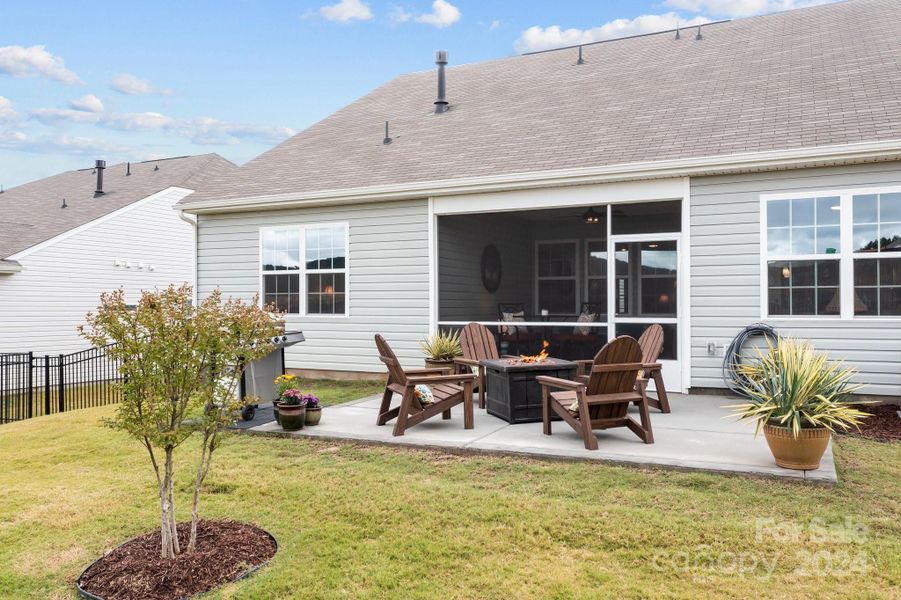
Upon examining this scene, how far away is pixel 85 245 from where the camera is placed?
14828mm

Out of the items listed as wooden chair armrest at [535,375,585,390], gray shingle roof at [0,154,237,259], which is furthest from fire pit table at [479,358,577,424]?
gray shingle roof at [0,154,237,259]

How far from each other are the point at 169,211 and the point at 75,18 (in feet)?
19.3

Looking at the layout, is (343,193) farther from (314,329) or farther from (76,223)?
(76,223)

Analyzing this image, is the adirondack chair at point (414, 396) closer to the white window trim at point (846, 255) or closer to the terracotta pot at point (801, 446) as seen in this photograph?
the terracotta pot at point (801, 446)

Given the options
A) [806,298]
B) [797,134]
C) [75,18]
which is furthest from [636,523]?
[75,18]

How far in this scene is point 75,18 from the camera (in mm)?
17203

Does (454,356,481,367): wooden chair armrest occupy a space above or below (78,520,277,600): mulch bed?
above

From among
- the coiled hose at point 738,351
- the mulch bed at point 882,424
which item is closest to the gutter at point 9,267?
the coiled hose at point 738,351

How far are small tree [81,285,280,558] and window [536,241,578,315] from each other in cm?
1086

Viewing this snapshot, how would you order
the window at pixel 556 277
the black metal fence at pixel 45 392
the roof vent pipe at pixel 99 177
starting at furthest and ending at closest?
the roof vent pipe at pixel 99 177, the window at pixel 556 277, the black metal fence at pixel 45 392

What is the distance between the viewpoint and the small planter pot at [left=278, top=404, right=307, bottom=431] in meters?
5.89

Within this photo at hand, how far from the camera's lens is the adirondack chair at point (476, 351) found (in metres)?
7.18

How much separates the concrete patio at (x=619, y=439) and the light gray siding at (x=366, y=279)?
113 inches

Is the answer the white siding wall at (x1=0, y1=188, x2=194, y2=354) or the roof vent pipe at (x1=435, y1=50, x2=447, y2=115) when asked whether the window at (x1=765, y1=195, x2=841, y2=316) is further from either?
the white siding wall at (x1=0, y1=188, x2=194, y2=354)
